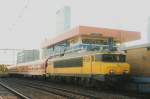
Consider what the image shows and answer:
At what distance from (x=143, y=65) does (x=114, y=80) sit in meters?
3.68

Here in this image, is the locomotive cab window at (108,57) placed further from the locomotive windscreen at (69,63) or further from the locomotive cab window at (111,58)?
the locomotive windscreen at (69,63)

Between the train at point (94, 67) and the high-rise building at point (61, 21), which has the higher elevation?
the high-rise building at point (61, 21)

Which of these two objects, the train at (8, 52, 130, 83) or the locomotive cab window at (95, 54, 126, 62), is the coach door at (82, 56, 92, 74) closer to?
the train at (8, 52, 130, 83)

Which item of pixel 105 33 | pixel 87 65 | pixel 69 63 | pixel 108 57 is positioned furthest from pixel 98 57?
pixel 105 33

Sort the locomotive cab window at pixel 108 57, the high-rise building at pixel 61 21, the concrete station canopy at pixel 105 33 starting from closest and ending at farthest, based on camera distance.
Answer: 1. the locomotive cab window at pixel 108 57
2. the concrete station canopy at pixel 105 33
3. the high-rise building at pixel 61 21

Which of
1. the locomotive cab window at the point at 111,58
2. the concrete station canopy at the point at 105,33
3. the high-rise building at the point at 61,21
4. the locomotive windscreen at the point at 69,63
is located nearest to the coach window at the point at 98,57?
the locomotive cab window at the point at 111,58

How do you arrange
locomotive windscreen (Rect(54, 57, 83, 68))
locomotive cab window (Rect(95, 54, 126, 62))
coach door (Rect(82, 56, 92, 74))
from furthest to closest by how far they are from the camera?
1. locomotive windscreen (Rect(54, 57, 83, 68))
2. coach door (Rect(82, 56, 92, 74))
3. locomotive cab window (Rect(95, 54, 126, 62))

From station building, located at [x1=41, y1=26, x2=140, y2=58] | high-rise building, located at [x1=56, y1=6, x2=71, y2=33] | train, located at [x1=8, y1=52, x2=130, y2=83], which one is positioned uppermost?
high-rise building, located at [x1=56, y1=6, x2=71, y2=33]

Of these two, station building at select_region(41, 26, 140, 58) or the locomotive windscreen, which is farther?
station building at select_region(41, 26, 140, 58)

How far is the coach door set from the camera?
27.2 metres

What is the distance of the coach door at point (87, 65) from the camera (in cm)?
2723

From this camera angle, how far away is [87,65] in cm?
2794

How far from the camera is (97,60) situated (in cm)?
2627

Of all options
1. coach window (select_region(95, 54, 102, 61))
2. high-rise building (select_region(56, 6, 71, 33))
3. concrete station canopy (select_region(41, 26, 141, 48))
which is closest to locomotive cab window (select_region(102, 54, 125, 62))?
coach window (select_region(95, 54, 102, 61))
